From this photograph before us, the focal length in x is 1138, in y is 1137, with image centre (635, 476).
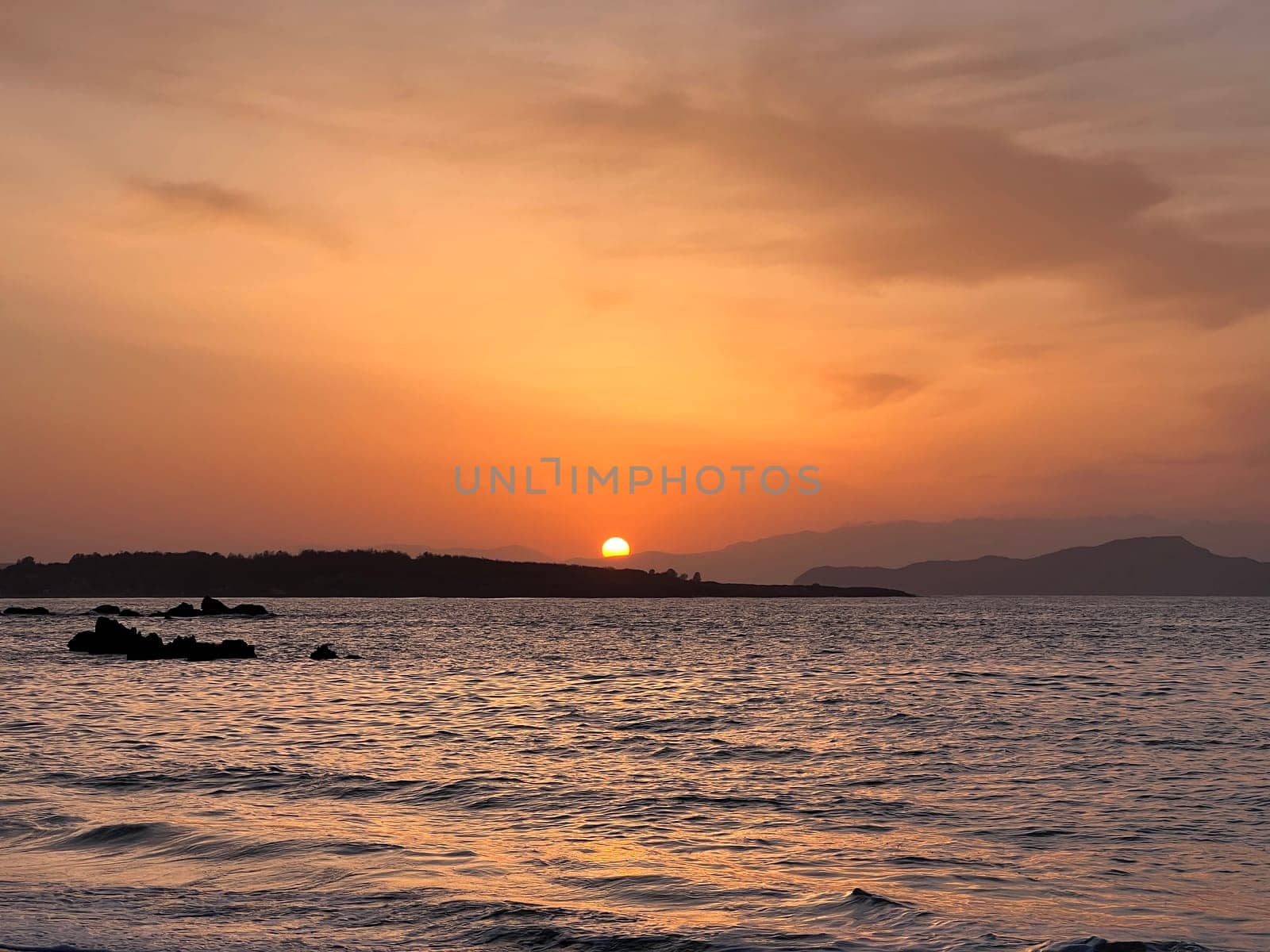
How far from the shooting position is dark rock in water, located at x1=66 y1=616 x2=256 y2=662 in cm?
7700

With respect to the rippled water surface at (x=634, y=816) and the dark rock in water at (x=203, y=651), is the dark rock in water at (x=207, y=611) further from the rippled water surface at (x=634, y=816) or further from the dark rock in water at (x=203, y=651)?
the rippled water surface at (x=634, y=816)

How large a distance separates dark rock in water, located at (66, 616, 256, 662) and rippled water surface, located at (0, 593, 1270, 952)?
2341 cm

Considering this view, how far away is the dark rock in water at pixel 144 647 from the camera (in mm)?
77000

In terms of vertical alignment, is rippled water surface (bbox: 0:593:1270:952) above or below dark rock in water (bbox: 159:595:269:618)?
above

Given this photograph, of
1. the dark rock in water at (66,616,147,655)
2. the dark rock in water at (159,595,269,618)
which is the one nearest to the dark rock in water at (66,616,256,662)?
the dark rock in water at (66,616,147,655)

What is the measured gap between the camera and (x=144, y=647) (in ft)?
255

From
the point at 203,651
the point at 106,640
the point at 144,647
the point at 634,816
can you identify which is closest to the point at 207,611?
the point at 106,640

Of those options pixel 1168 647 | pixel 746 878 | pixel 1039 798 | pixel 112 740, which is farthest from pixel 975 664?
pixel 746 878

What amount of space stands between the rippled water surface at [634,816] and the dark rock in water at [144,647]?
23409 millimetres

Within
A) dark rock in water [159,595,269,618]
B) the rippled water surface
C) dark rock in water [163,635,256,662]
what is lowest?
dark rock in water [159,595,269,618]

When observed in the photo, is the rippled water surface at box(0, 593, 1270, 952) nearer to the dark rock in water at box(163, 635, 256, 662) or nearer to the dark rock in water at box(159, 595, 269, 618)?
the dark rock in water at box(163, 635, 256, 662)

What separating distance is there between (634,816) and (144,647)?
6418cm

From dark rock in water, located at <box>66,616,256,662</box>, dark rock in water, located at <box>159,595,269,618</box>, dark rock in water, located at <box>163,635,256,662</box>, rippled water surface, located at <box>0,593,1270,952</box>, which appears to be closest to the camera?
rippled water surface, located at <box>0,593,1270,952</box>

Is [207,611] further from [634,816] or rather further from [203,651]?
[634,816]
